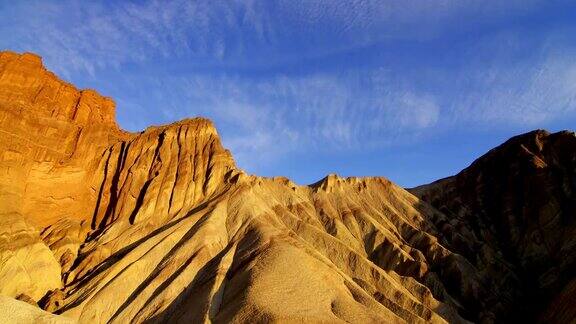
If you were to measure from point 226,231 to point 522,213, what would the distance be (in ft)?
139

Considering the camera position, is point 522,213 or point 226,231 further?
point 522,213

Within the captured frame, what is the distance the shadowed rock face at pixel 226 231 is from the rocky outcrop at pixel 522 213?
0.85 feet

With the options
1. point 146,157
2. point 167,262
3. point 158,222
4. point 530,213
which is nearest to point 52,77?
point 146,157

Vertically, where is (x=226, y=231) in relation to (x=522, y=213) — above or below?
below

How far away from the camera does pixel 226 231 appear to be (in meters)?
66.8

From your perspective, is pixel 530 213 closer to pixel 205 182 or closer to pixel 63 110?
pixel 205 182

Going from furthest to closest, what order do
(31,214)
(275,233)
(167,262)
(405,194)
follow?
(405,194) → (31,214) → (275,233) → (167,262)

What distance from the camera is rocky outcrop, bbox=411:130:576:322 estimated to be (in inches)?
2584

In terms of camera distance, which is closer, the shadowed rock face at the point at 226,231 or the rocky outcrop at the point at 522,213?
the shadowed rock face at the point at 226,231

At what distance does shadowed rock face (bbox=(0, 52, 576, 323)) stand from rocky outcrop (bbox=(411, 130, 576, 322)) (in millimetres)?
259

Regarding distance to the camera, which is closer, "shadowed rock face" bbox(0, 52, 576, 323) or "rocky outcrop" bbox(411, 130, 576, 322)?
"shadowed rock face" bbox(0, 52, 576, 323)

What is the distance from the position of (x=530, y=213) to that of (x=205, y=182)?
45.8m

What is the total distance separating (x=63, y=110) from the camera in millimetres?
83438

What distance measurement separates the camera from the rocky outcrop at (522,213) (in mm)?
65625
